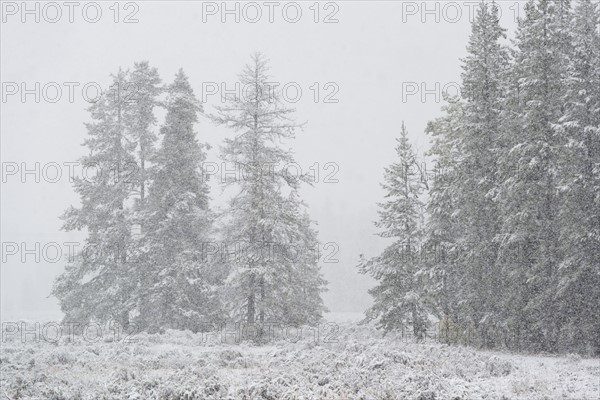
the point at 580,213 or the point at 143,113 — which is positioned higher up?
the point at 143,113

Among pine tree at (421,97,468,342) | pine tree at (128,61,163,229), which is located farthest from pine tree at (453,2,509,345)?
pine tree at (128,61,163,229)

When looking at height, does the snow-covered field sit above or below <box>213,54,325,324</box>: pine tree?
below

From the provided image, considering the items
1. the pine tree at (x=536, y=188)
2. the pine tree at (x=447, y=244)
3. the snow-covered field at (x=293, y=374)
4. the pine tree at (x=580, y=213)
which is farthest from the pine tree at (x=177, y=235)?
the pine tree at (x=580, y=213)

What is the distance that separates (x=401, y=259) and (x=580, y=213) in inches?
324

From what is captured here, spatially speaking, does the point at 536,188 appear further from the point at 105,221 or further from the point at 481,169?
the point at 105,221

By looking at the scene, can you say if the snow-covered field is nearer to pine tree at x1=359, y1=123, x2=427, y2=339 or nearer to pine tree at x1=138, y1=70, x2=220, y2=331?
pine tree at x1=359, y1=123, x2=427, y2=339

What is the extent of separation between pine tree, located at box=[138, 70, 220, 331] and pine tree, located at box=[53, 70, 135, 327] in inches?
63.2

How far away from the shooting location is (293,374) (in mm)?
13617

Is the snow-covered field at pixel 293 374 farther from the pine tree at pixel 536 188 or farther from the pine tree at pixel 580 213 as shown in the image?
the pine tree at pixel 536 188

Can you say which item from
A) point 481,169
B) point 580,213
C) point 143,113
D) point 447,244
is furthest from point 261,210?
point 580,213

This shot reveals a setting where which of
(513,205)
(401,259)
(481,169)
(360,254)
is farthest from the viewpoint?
(401,259)

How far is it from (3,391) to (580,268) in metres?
17.7

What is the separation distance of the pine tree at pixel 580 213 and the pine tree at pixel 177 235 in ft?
48.3

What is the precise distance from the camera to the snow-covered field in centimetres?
1242
